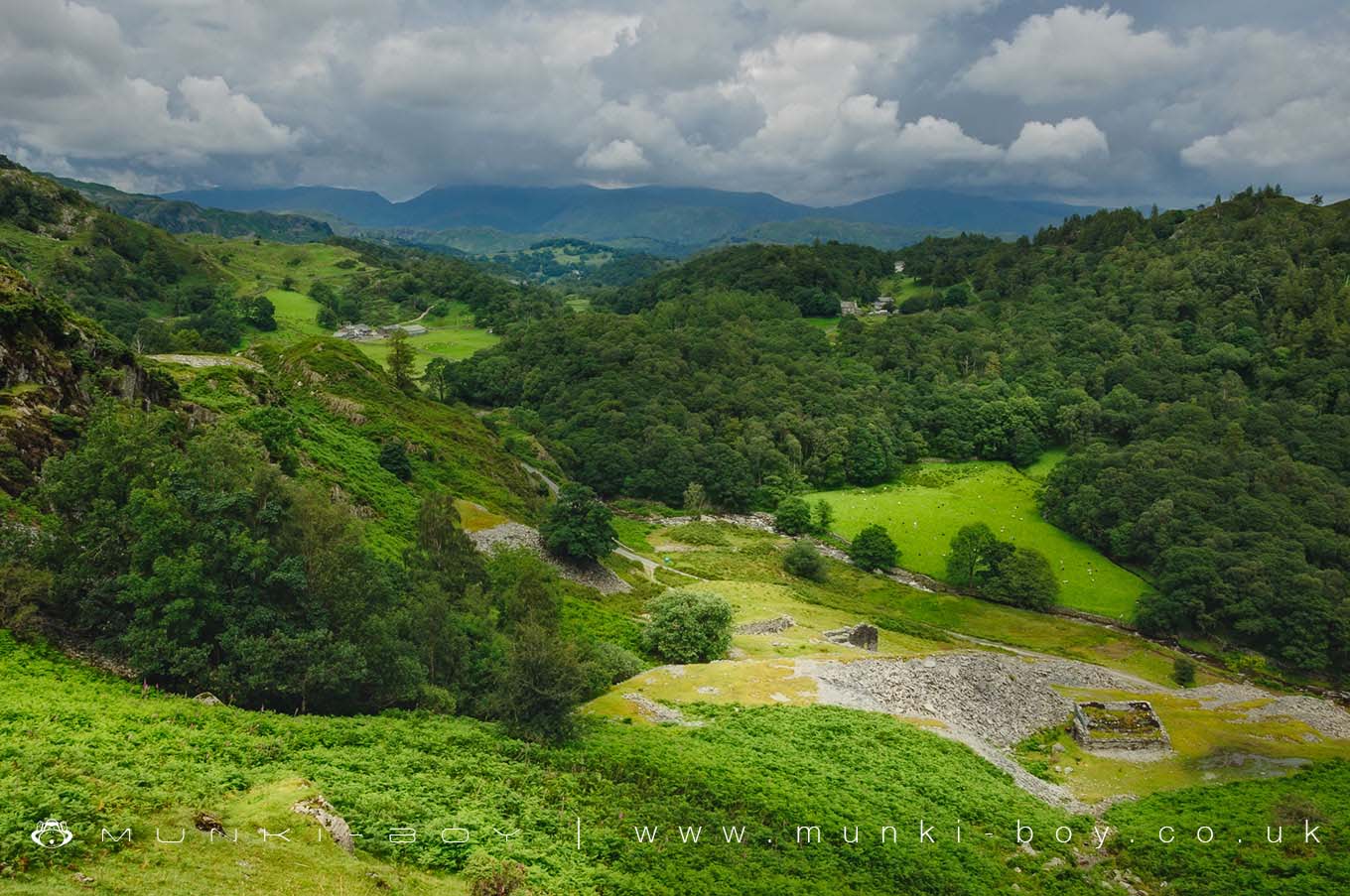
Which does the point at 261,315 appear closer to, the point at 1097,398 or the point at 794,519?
the point at 794,519

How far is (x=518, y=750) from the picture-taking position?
24.0m

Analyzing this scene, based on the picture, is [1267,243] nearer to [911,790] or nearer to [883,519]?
[883,519]

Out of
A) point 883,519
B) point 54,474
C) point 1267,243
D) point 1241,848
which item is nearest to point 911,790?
point 1241,848

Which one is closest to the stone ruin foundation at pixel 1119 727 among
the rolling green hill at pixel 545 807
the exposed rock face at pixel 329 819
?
the rolling green hill at pixel 545 807

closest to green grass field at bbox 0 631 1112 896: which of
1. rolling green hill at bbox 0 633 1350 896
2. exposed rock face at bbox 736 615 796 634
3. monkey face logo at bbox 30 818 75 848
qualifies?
rolling green hill at bbox 0 633 1350 896

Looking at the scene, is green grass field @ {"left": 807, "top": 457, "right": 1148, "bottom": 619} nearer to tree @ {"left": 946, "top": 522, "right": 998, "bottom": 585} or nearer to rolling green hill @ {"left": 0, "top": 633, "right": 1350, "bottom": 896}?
tree @ {"left": 946, "top": 522, "right": 998, "bottom": 585}

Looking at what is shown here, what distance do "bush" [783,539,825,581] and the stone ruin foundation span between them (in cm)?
4066

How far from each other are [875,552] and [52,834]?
8408 cm

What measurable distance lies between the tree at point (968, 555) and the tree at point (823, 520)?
18482mm

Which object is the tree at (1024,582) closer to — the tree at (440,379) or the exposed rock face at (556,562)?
the exposed rock face at (556,562)

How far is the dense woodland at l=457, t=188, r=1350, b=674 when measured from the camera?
82.8 m

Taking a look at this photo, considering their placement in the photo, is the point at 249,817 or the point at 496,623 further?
the point at 496,623

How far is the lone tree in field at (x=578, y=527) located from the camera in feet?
203

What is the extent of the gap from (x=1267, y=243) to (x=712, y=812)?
646ft
